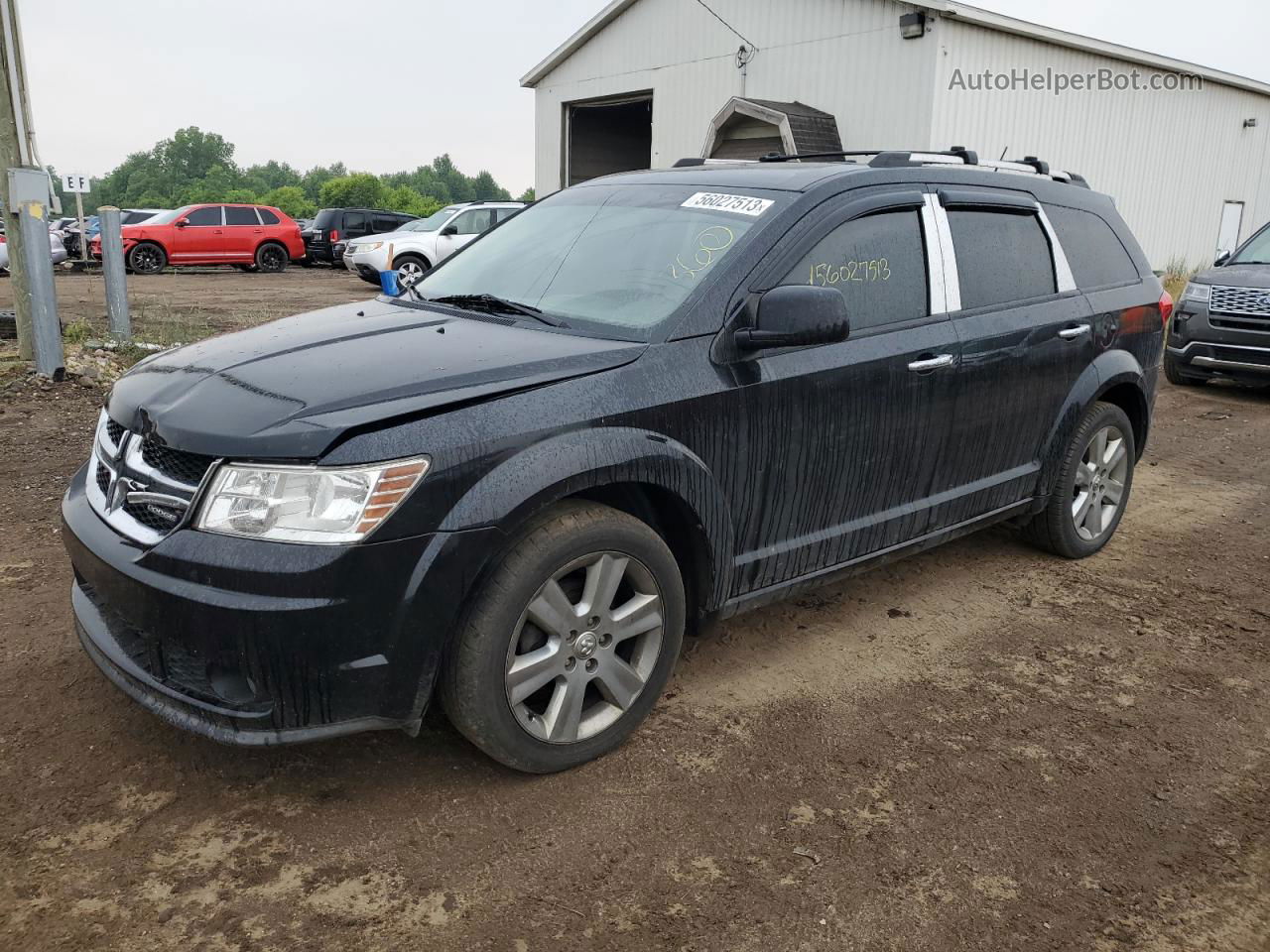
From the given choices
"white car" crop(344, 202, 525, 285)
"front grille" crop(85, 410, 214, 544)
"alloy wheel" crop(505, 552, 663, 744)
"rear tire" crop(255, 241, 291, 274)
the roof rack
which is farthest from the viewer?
"rear tire" crop(255, 241, 291, 274)

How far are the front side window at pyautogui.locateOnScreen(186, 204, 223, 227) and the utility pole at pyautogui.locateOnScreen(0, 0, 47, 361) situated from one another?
16.5 meters

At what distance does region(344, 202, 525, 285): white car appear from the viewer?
758 inches

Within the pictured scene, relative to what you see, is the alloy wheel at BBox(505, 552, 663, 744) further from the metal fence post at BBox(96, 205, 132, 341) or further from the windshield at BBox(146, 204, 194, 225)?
the windshield at BBox(146, 204, 194, 225)

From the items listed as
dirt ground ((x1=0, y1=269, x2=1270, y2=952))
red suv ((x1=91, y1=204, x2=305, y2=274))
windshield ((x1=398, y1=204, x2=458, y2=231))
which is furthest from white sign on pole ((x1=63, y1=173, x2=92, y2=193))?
dirt ground ((x1=0, y1=269, x2=1270, y2=952))

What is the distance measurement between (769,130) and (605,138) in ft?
24.3

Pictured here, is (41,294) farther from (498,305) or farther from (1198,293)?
(1198,293)

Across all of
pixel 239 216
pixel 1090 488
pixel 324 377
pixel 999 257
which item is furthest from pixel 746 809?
pixel 239 216

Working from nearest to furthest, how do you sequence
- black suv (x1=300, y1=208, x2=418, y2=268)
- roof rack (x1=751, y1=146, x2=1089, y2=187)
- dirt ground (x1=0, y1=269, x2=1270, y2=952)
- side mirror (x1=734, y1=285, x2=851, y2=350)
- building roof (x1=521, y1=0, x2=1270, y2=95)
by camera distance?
dirt ground (x1=0, y1=269, x2=1270, y2=952), side mirror (x1=734, y1=285, x2=851, y2=350), roof rack (x1=751, y1=146, x2=1089, y2=187), building roof (x1=521, y1=0, x2=1270, y2=95), black suv (x1=300, y1=208, x2=418, y2=268)

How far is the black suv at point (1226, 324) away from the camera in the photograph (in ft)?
30.5

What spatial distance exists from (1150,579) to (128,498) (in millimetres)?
4350

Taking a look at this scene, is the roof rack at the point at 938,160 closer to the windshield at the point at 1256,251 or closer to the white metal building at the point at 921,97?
the windshield at the point at 1256,251

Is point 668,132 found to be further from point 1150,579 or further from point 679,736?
point 679,736

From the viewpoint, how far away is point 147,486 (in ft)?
8.91

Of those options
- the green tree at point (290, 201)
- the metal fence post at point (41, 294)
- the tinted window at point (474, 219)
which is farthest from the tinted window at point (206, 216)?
the green tree at point (290, 201)
